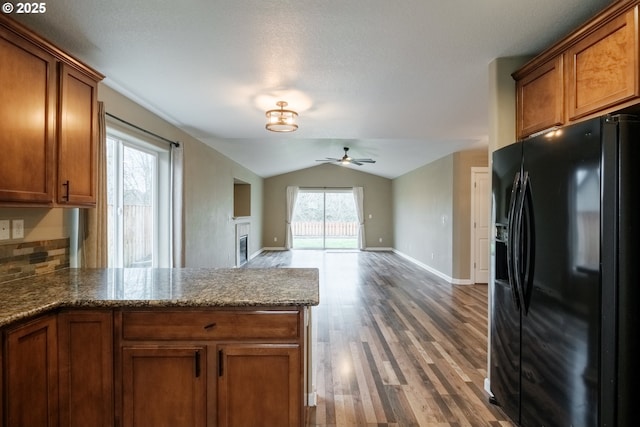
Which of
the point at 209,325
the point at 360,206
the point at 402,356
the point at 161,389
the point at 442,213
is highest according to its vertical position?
the point at 360,206

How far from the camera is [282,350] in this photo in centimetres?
156

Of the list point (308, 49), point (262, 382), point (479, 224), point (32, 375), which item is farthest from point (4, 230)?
point (479, 224)

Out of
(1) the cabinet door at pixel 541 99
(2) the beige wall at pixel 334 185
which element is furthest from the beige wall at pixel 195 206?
(1) the cabinet door at pixel 541 99

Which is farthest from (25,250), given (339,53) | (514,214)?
(514,214)

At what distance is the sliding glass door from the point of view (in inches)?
427

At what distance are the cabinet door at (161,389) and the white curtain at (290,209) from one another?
29.4 ft

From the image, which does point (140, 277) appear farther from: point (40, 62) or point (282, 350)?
point (40, 62)

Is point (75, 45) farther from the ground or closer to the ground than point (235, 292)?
farther from the ground

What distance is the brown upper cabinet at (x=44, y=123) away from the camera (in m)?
1.55

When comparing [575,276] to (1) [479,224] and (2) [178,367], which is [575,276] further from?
(1) [479,224]

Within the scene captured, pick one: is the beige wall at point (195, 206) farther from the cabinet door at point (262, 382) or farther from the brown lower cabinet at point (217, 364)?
the cabinet door at point (262, 382)

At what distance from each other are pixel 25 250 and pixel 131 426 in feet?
4.16

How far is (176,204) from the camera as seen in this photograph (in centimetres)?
370

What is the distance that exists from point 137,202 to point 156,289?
189 centimetres
